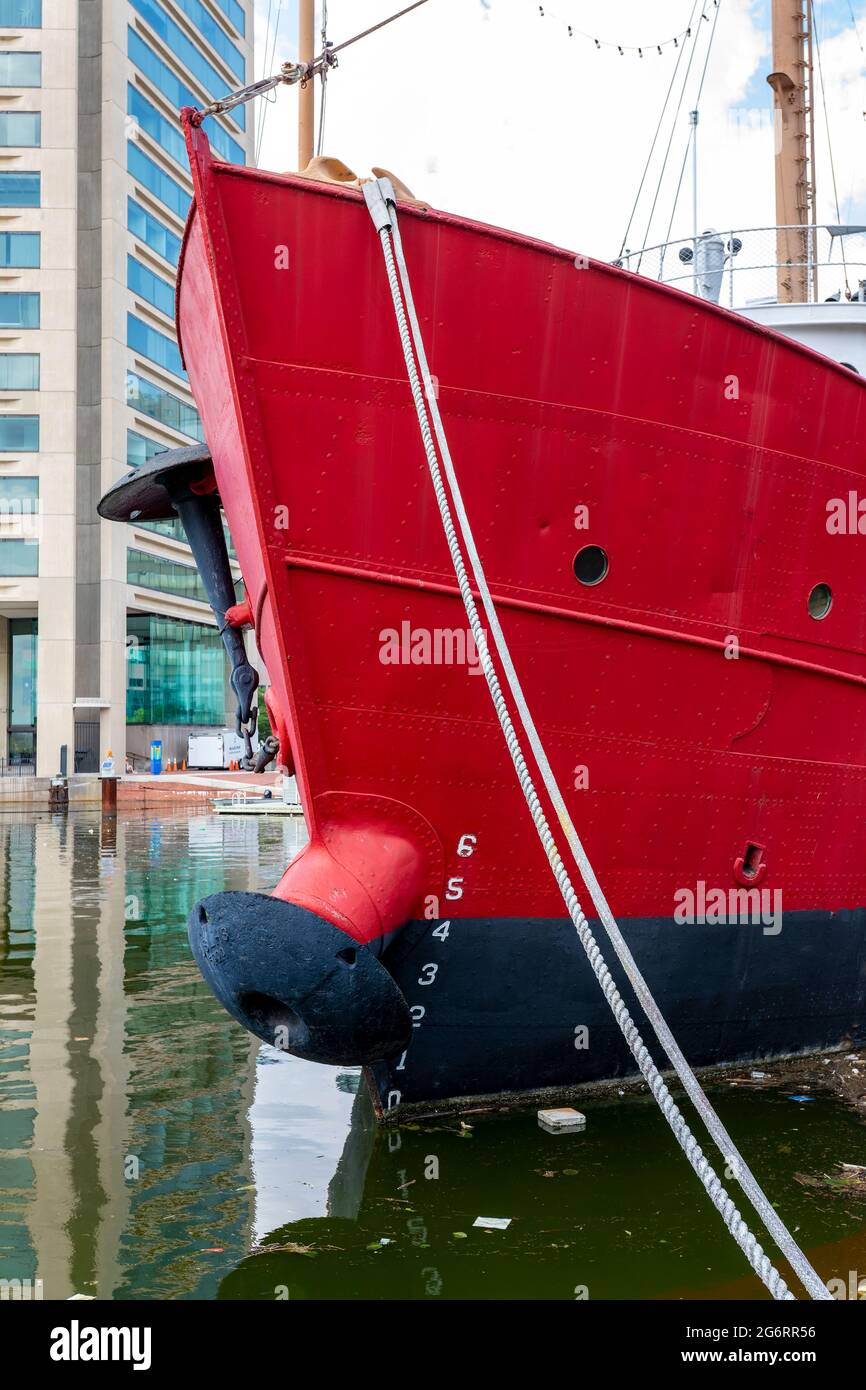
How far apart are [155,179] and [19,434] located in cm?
1125

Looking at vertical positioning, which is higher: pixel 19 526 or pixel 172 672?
pixel 19 526

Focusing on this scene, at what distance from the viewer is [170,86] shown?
1799 inches

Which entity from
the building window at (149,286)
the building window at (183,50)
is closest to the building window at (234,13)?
the building window at (183,50)

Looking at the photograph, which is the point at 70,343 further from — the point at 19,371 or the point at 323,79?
the point at 323,79

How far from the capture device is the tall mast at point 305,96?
9773mm

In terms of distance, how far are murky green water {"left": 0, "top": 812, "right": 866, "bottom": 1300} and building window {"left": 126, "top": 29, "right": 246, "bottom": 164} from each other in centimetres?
4020

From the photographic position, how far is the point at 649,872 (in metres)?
6.64

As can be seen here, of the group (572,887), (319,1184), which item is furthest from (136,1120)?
(572,887)

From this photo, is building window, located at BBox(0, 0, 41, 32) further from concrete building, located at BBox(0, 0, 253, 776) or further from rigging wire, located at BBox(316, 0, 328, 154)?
rigging wire, located at BBox(316, 0, 328, 154)

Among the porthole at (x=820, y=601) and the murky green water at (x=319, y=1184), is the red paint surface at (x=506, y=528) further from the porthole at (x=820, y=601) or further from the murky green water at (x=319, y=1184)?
the murky green water at (x=319, y=1184)

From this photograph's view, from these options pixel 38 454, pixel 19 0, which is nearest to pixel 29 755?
pixel 38 454

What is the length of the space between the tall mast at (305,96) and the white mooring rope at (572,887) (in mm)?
4808

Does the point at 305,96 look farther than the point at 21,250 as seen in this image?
No
